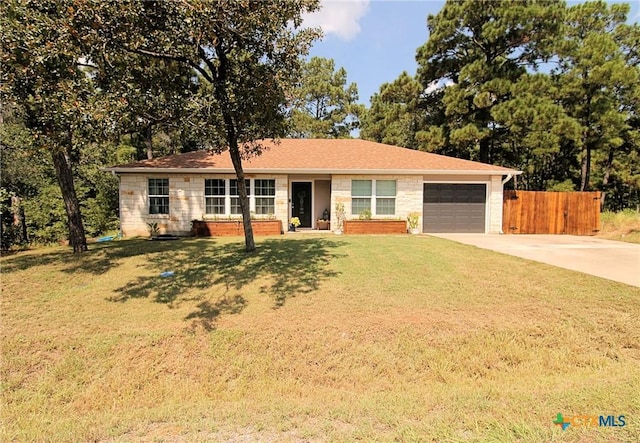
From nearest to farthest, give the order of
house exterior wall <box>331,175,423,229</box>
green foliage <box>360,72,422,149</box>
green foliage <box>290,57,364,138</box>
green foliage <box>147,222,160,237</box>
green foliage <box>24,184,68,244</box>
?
1. green foliage <box>147,222,160,237</box>
2. house exterior wall <box>331,175,423,229</box>
3. green foliage <box>24,184,68,244</box>
4. green foliage <box>360,72,422,149</box>
5. green foliage <box>290,57,364,138</box>

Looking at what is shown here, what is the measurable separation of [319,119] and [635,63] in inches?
847

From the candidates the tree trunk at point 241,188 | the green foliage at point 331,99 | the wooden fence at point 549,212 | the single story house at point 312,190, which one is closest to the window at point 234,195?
the single story house at point 312,190

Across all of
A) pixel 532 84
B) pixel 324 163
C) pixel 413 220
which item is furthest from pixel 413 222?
pixel 532 84

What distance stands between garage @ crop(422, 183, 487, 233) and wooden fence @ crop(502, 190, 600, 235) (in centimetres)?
108

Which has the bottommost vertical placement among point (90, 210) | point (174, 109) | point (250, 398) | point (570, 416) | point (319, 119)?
point (250, 398)

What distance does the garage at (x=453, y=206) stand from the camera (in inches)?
545

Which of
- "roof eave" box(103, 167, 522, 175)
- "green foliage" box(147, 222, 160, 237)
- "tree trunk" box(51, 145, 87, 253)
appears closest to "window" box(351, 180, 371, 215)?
"roof eave" box(103, 167, 522, 175)

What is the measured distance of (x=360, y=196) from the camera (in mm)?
13688

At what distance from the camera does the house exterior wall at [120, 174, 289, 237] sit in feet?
42.9

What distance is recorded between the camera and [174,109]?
6.26 meters

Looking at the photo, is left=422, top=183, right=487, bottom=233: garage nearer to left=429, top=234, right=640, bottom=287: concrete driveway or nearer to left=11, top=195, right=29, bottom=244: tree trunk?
left=429, top=234, right=640, bottom=287: concrete driveway

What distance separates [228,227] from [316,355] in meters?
9.58

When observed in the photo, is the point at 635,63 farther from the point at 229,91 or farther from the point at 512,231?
the point at 229,91

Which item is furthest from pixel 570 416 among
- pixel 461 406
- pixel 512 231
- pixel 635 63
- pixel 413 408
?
pixel 635 63
